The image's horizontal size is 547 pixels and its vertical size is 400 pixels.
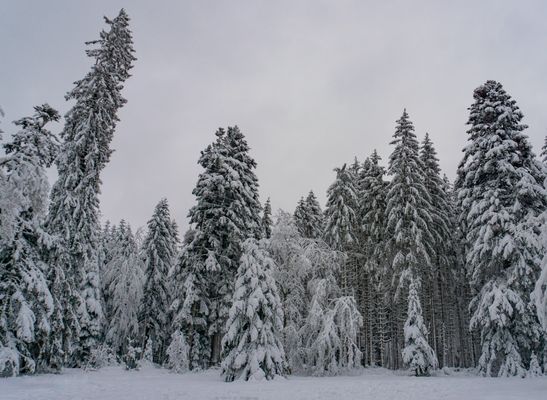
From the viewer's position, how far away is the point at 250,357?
67.4 ft

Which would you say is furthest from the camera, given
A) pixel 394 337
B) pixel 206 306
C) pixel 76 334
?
pixel 394 337

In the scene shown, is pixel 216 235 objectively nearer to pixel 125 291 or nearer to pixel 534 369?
pixel 125 291

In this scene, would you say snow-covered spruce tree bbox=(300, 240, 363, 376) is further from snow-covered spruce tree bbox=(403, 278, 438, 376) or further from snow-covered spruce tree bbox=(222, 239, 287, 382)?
snow-covered spruce tree bbox=(222, 239, 287, 382)

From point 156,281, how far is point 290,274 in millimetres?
19325

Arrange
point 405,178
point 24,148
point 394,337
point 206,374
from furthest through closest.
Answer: point 394,337 → point 405,178 → point 206,374 → point 24,148

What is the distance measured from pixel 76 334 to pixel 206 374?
8069 millimetres

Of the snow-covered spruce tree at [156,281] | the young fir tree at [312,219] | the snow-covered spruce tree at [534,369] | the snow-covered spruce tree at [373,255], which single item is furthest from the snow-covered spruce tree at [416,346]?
the snow-covered spruce tree at [156,281]

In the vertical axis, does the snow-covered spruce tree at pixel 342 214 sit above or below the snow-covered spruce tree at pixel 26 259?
above

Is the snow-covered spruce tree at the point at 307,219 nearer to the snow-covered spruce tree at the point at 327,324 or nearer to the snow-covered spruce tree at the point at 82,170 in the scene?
the snow-covered spruce tree at the point at 327,324

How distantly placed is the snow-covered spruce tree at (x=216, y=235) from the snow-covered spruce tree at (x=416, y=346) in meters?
11.4

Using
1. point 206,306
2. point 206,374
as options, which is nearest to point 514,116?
point 206,306

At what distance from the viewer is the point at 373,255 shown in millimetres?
34969

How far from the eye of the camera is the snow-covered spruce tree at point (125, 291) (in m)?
39.0

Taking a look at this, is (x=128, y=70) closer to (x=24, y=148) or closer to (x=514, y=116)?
(x=24, y=148)
